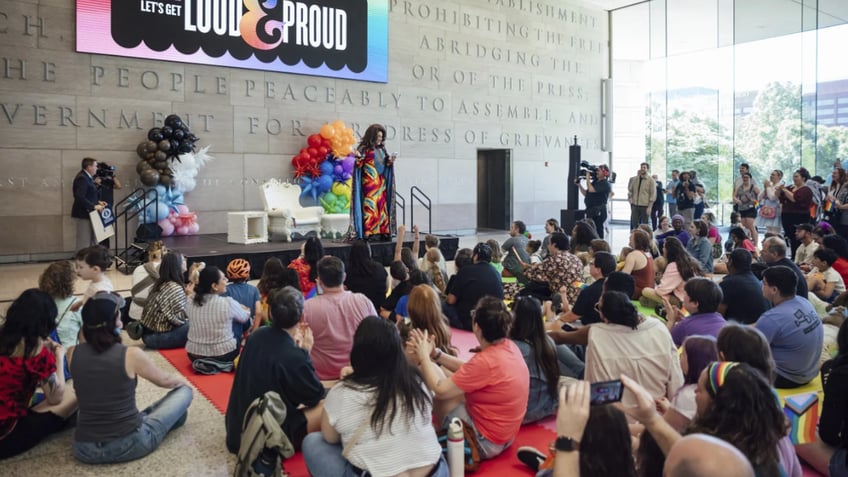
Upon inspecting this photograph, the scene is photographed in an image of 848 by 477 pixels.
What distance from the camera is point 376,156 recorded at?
10.5m

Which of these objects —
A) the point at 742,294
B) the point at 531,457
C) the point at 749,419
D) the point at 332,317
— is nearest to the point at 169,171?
the point at 332,317

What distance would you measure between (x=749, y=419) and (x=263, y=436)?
1940 mm

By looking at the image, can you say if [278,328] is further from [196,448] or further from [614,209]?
[614,209]

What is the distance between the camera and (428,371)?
11.5ft

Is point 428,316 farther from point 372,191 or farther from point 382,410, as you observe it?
point 372,191

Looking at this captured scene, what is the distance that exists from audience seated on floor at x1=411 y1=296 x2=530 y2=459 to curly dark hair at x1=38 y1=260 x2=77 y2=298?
8.78 ft

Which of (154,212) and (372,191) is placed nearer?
(372,191)

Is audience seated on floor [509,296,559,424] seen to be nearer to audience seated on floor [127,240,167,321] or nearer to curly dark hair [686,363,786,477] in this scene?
curly dark hair [686,363,786,477]

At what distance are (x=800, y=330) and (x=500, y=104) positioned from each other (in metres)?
12.6

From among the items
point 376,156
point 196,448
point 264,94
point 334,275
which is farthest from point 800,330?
point 264,94

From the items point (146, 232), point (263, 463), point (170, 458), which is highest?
point (146, 232)

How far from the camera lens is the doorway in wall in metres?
17.0

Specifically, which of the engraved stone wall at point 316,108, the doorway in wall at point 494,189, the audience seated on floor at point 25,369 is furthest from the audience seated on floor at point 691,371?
the doorway in wall at point 494,189

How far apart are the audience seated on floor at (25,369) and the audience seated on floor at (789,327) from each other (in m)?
4.29
